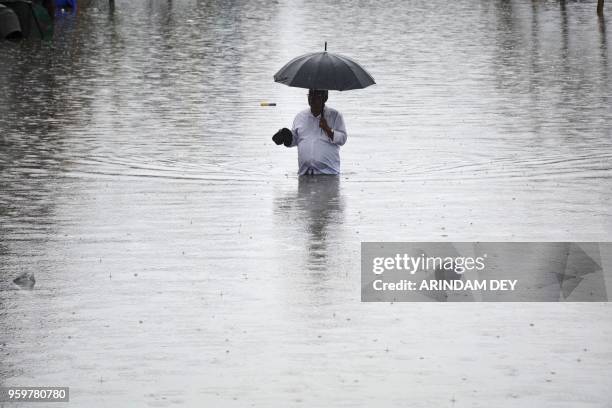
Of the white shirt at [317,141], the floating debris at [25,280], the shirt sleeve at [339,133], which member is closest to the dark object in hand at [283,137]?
the white shirt at [317,141]

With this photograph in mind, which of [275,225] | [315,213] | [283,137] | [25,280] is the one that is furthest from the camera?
[283,137]

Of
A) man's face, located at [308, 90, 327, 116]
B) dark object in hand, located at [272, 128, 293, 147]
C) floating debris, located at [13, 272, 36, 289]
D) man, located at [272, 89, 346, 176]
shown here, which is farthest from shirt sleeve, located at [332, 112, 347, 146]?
floating debris, located at [13, 272, 36, 289]

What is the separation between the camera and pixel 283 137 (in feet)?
49.6

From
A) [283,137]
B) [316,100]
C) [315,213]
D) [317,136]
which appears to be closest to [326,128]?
[317,136]

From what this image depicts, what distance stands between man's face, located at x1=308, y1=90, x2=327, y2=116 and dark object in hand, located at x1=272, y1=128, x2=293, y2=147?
1.13ft

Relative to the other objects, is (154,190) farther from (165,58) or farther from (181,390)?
(165,58)

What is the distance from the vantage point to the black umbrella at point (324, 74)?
15195 millimetres

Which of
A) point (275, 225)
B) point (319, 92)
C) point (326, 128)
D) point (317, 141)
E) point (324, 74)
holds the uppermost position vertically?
point (324, 74)

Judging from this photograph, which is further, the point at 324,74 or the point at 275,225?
the point at 324,74

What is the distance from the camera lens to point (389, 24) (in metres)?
42.7

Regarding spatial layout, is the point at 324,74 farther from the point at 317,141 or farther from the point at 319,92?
the point at 317,141

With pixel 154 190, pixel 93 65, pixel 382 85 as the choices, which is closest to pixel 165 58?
pixel 93 65

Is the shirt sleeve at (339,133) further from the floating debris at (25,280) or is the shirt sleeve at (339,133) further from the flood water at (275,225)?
the floating debris at (25,280)

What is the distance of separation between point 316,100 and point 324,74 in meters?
0.31
